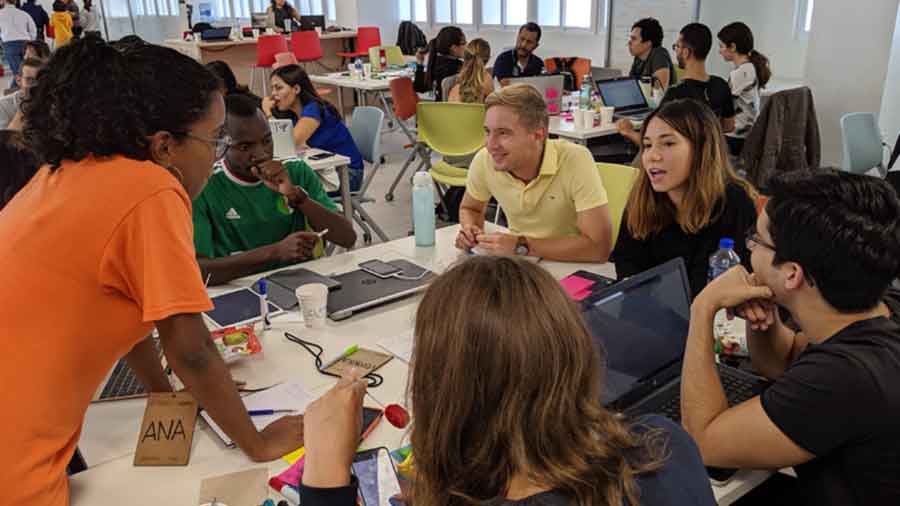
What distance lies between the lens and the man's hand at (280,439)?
50.7 inches

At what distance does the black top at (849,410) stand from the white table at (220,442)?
5.4 inches

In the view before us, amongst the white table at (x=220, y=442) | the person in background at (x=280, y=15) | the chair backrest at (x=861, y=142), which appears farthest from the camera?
the person in background at (x=280, y=15)

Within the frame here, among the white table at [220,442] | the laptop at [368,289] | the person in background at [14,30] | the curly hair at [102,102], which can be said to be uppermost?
the person in background at [14,30]

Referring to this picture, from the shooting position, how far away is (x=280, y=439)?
132 centimetres

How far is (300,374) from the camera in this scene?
5.25 feet

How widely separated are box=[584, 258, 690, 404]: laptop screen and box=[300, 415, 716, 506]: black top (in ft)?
1.13

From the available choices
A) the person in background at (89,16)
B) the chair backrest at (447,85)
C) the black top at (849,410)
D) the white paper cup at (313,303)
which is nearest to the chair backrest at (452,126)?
the chair backrest at (447,85)

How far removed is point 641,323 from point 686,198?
83 cm

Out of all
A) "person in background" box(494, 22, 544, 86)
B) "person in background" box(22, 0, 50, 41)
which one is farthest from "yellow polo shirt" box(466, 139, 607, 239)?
"person in background" box(22, 0, 50, 41)

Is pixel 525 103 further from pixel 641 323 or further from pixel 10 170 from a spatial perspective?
pixel 10 170

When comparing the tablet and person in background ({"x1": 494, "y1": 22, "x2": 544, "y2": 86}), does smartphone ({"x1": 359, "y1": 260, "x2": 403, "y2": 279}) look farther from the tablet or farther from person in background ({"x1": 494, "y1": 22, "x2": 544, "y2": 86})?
person in background ({"x1": 494, "y1": 22, "x2": 544, "y2": 86})

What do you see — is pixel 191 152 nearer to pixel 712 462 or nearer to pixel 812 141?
pixel 712 462

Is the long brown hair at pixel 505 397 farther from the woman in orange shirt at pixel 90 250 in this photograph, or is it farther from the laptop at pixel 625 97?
the laptop at pixel 625 97

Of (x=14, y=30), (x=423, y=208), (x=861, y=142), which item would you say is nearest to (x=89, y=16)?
(x=14, y=30)
